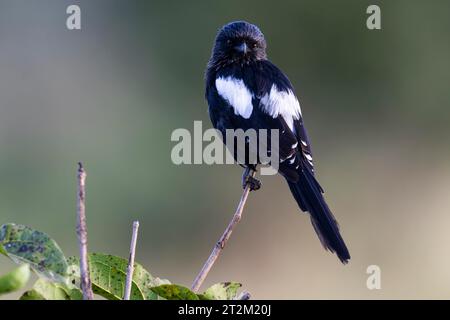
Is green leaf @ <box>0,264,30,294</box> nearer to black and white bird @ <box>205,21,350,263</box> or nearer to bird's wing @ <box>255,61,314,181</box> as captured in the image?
black and white bird @ <box>205,21,350,263</box>

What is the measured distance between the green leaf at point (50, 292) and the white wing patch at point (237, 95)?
2.41 meters

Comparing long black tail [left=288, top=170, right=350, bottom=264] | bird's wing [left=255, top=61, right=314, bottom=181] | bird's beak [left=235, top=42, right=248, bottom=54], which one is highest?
bird's beak [left=235, top=42, right=248, bottom=54]

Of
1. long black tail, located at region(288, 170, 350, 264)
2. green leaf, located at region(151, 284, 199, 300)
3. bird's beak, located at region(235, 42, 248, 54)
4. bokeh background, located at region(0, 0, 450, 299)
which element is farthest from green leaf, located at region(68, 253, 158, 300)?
bokeh background, located at region(0, 0, 450, 299)

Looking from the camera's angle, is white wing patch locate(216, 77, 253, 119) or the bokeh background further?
the bokeh background

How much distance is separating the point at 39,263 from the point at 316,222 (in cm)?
212

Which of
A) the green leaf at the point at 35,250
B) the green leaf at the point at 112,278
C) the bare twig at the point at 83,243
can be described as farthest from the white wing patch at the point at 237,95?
the bare twig at the point at 83,243

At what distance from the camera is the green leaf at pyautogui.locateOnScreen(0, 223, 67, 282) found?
1.19 metres

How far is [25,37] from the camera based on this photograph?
8.34m

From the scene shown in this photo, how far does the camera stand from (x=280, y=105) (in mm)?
3619

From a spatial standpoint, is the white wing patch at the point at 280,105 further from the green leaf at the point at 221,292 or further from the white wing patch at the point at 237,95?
the green leaf at the point at 221,292

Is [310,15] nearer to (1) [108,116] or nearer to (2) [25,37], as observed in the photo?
(1) [108,116]

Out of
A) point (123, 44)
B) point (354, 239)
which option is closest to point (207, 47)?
point (123, 44)

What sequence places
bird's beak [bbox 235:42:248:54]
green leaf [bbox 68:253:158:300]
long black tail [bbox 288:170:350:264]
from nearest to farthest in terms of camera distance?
green leaf [bbox 68:253:158:300], long black tail [bbox 288:170:350:264], bird's beak [bbox 235:42:248:54]

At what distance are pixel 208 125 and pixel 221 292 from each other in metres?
6.47
